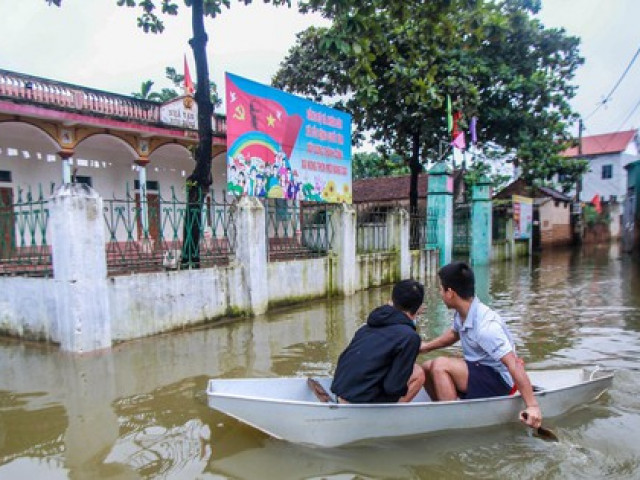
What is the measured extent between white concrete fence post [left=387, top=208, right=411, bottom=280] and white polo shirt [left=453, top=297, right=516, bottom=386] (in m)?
8.28

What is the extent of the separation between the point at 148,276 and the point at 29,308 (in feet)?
5.40

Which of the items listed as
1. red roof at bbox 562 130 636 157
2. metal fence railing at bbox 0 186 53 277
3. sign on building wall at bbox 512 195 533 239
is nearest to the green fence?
sign on building wall at bbox 512 195 533 239

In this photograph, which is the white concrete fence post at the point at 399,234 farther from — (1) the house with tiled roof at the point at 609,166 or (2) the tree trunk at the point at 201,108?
(1) the house with tiled roof at the point at 609,166

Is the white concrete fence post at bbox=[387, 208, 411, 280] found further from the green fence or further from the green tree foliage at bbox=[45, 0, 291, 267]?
the green fence

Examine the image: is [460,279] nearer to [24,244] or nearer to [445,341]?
[445,341]

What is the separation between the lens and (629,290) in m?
11.2

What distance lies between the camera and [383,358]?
128 inches

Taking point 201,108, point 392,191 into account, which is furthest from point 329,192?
point 392,191

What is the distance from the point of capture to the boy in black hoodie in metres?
3.24

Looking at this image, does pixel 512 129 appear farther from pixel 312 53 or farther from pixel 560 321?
pixel 560 321

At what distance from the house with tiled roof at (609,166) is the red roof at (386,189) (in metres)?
20.2

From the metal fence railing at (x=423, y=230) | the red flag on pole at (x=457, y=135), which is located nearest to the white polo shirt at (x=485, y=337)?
the metal fence railing at (x=423, y=230)

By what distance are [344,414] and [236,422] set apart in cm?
116

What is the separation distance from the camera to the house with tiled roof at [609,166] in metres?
40.1
